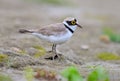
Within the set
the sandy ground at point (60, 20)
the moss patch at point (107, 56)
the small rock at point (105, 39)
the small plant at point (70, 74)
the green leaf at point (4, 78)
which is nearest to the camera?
the small plant at point (70, 74)

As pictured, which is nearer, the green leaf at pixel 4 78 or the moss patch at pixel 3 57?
the green leaf at pixel 4 78

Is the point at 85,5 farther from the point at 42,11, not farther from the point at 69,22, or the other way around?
the point at 69,22

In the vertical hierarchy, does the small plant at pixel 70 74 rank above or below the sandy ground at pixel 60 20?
above

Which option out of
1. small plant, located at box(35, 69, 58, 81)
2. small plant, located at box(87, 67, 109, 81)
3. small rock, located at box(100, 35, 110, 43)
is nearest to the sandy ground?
small rock, located at box(100, 35, 110, 43)

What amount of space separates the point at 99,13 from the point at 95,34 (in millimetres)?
4343

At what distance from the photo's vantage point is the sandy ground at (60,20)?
8.70 metres

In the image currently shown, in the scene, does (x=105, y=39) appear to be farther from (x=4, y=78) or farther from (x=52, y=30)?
(x=4, y=78)

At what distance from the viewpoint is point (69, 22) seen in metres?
9.46

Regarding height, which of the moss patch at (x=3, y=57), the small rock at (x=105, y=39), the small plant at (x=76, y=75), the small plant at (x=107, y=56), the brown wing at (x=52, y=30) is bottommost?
the small rock at (x=105, y=39)

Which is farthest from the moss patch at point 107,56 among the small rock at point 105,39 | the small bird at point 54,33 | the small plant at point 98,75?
the small plant at point 98,75

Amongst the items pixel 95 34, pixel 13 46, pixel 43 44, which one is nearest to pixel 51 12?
pixel 95 34

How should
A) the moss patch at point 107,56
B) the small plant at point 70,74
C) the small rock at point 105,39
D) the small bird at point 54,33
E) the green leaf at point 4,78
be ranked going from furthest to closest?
1. the small rock at point 105,39
2. the moss patch at point 107,56
3. the small bird at point 54,33
4. the green leaf at point 4,78
5. the small plant at point 70,74

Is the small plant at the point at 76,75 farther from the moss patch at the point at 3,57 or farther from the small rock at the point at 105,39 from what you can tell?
the small rock at the point at 105,39

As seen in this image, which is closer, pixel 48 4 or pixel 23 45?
pixel 23 45
